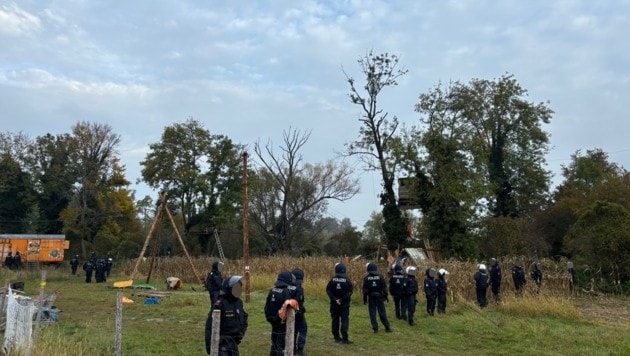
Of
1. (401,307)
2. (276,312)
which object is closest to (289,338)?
(276,312)

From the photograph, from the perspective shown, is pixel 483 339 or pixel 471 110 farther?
pixel 471 110

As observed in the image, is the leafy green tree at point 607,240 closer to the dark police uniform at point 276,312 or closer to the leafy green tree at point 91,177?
the dark police uniform at point 276,312

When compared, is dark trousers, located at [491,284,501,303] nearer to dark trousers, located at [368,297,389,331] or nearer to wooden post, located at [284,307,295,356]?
dark trousers, located at [368,297,389,331]

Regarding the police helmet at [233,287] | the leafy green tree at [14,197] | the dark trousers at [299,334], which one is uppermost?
the leafy green tree at [14,197]

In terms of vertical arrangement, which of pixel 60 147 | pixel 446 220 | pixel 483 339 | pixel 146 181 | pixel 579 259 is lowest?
pixel 483 339

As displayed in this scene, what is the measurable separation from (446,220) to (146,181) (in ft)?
102

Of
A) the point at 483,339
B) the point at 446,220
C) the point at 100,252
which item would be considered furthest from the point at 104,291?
the point at 100,252

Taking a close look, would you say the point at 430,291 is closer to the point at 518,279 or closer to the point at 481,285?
the point at 481,285

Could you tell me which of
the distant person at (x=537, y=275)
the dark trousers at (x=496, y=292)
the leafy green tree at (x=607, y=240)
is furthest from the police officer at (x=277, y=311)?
the leafy green tree at (x=607, y=240)

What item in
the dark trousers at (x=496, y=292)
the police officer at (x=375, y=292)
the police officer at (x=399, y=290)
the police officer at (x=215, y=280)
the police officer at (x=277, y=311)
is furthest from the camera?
the dark trousers at (x=496, y=292)

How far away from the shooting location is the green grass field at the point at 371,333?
1170 cm

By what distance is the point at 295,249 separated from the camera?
58688mm

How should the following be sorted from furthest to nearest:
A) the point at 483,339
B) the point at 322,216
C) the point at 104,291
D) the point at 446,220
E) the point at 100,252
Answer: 1. the point at 322,216
2. the point at 100,252
3. the point at 446,220
4. the point at 104,291
5. the point at 483,339

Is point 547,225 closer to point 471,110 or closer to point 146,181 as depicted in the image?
point 471,110
